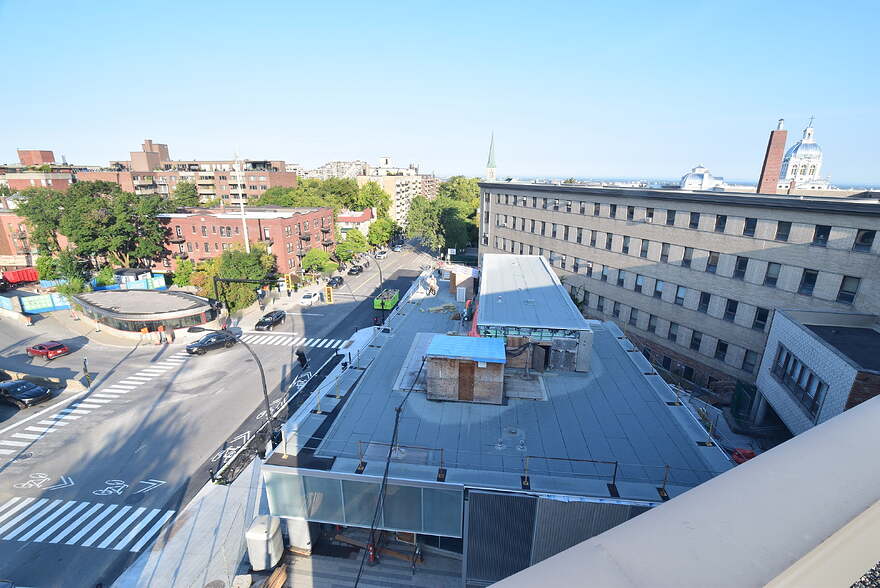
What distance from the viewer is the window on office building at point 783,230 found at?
1049 inches

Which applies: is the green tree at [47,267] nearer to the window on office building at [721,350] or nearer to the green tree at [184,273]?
the green tree at [184,273]

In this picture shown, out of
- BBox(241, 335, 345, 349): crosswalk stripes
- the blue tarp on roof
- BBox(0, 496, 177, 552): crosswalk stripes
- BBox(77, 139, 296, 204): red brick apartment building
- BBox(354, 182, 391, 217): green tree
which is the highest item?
BBox(77, 139, 296, 204): red brick apartment building

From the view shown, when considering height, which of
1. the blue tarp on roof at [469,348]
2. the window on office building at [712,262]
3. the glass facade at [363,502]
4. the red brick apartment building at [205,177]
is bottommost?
the glass facade at [363,502]

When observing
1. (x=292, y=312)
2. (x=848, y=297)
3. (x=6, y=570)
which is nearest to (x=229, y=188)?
(x=292, y=312)

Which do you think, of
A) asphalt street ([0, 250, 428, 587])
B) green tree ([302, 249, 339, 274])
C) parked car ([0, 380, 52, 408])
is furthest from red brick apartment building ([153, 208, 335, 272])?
parked car ([0, 380, 52, 408])

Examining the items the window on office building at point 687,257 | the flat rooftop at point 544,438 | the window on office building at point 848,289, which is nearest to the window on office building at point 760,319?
the window on office building at point 848,289

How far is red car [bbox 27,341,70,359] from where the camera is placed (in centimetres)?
3262

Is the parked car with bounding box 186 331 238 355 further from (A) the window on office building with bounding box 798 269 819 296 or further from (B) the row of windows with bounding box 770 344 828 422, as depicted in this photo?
(A) the window on office building with bounding box 798 269 819 296

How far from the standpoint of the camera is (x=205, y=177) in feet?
340

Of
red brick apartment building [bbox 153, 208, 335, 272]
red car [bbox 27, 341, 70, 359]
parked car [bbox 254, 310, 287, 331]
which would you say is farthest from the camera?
red brick apartment building [bbox 153, 208, 335, 272]

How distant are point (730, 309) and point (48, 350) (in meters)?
52.7

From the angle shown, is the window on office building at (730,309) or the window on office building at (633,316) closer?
the window on office building at (730,309)

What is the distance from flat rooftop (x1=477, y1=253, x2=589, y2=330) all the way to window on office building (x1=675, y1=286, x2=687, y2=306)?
38.4 feet

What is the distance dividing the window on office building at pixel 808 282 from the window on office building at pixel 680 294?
7338 millimetres
